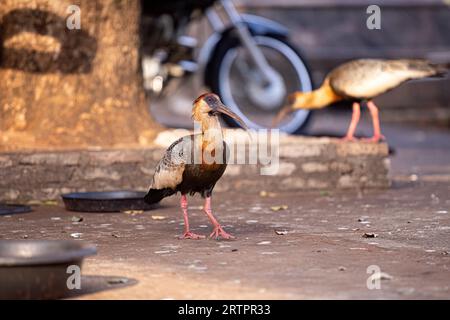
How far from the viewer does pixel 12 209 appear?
964cm

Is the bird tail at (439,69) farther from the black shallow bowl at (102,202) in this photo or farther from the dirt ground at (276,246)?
the black shallow bowl at (102,202)

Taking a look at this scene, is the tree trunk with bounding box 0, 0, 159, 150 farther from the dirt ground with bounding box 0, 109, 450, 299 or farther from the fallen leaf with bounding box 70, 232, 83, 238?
the fallen leaf with bounding box 70, 232, 83, 238

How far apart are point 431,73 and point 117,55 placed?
2.85 metres

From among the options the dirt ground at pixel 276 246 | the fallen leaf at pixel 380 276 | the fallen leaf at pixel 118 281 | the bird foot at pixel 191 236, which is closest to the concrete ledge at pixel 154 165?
the dirt ground at pixel 276 246

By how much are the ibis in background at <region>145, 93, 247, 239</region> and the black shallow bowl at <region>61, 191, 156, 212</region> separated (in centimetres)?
150

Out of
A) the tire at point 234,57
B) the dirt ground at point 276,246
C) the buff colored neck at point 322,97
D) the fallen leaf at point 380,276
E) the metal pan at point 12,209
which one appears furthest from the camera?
the tire at point 234,57

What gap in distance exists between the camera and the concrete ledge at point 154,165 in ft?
34.1

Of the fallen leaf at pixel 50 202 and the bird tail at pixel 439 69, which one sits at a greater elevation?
the bird tail at pixel 439 69

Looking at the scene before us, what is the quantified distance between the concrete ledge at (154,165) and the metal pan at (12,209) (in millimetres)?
561

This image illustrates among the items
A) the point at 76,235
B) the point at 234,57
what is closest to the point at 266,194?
the point at 234,57

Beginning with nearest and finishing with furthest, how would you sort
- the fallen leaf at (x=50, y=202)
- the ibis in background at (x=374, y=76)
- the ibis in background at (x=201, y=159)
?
the ibis in background at (x=201, y=159), the fallen leaf at (x=50, y=202), the ibis in background at (x=374, y=76)

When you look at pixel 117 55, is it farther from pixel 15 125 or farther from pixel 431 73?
pixel 431 73
